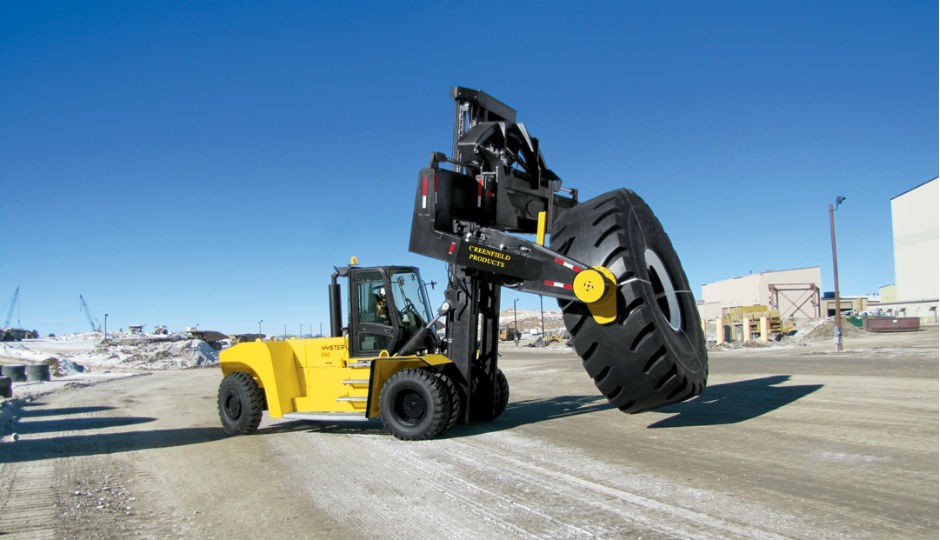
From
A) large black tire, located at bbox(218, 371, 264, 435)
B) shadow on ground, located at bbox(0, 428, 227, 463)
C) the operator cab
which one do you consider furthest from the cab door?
shadow on ground, located at bbox(0, 428, 227, 463)

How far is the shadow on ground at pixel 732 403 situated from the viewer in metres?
8.52

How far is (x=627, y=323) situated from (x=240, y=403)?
19.5 ft

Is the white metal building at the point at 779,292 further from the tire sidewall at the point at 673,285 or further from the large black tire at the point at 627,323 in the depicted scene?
the large black tire at the point at 627,323

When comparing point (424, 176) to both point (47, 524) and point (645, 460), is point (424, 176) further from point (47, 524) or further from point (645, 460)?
point (47, 524)

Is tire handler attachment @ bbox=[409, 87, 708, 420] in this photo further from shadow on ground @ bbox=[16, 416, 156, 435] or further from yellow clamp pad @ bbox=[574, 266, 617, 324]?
shadow on ground @ bbox=[16, 416, 156, 435]

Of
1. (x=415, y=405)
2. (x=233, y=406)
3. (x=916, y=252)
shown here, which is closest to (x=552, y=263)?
(x=415, y=405)

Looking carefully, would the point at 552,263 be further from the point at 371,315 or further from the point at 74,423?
the point at 74,423

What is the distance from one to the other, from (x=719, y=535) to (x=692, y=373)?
3389mm

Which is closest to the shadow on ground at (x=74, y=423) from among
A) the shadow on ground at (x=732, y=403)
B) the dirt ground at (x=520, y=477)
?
the dirt ground at (x=520, y=477)

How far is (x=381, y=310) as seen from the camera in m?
9.15

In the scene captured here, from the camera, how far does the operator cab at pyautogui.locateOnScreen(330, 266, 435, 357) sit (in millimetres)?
8984

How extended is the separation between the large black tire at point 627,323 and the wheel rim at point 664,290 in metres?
0.01

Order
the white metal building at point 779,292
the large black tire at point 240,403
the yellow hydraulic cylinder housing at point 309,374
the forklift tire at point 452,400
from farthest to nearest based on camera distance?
1. the white metal building at point 779,292
2. the large black tire at point 240,403
3. the yellow hydraulic cylinder housing at point 309,374
4. the forklift tire at point 452,400

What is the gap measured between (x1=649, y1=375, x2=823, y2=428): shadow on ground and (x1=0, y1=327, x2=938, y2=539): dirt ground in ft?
0.24
